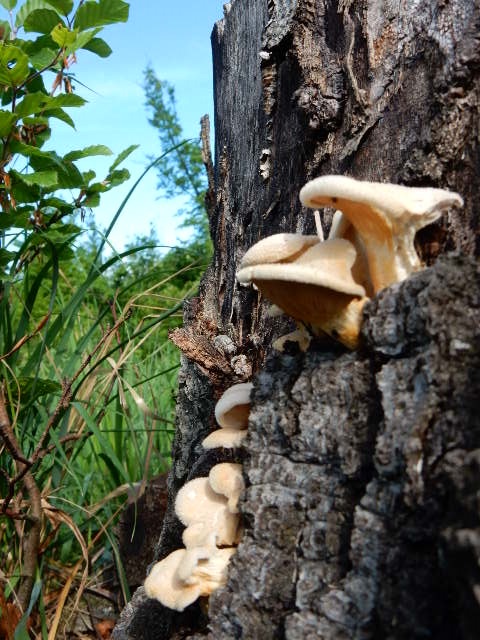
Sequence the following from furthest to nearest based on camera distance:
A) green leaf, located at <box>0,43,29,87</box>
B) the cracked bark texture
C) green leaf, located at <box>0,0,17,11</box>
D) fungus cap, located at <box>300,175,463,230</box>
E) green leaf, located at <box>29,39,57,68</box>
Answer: green leaf, located at <box>0,0,17,11</box> → green leaf, located at <box>29,39,57,68</box> → green leaf, located at <box>0,43,29,87</box> → fungus cap, located at <box>300,175,463,230</box> → the cracked bark texture

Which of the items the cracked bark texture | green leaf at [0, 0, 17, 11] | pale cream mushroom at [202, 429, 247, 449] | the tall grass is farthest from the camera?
green leaf at [0, 0, 17, 11]

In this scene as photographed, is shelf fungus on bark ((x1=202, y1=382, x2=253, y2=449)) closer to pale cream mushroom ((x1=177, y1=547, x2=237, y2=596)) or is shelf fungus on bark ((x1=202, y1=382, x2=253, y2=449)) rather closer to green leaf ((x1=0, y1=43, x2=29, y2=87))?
pale cream mushroom ((x1=177, y1=547, x2=237, y2=596))

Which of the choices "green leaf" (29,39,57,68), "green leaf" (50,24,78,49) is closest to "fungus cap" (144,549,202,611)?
"green leaf" (50,24,78,49)

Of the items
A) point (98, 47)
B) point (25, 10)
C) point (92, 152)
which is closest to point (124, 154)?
point (92, 152)

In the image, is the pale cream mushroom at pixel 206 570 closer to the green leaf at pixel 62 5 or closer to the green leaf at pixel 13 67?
the green leaf at pixel 13 67

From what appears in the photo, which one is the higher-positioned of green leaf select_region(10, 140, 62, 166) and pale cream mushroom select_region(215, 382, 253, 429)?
green leaf select_region(10, 140, 62, 166)

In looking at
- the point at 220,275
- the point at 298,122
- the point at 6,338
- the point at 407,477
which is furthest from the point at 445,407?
the point at 6,338

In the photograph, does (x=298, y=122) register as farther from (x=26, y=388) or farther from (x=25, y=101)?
(x=26, y=388)
